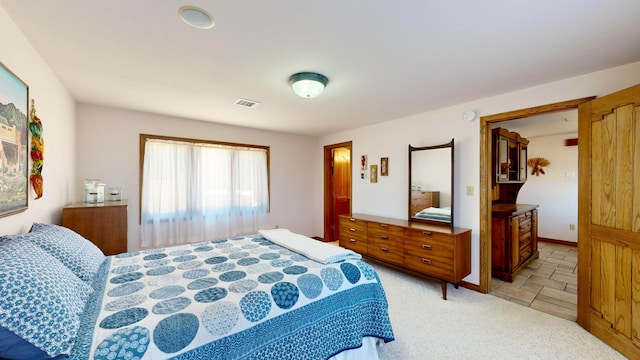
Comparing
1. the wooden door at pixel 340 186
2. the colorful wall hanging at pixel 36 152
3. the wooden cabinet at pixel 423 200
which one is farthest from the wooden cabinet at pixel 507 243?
the colorful wall hanging at pixel 36 152

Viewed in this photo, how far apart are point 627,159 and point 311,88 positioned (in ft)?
8.38

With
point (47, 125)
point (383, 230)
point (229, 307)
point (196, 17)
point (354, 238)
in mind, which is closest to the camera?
point (229, 307)

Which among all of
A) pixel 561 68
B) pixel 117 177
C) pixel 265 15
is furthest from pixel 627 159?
pixel 117 177

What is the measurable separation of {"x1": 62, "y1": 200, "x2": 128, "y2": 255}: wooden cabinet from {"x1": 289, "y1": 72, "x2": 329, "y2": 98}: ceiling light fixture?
216 centimetres

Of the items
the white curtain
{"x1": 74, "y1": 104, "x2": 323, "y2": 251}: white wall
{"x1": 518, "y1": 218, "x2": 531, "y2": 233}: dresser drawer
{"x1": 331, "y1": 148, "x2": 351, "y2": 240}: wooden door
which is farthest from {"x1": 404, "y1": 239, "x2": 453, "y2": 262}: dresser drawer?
the white curtain

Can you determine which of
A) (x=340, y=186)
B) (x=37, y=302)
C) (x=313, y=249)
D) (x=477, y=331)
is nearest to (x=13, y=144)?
(x=37, y=302)

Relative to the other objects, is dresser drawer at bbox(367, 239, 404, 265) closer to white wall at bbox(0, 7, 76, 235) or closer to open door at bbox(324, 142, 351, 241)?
open door at bbox(324, 142, 351, 241)

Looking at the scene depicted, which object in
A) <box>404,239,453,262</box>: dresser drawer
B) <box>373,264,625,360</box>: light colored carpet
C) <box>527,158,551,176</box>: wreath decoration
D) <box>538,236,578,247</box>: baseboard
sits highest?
<box>527,158,551,176</box>: wreath decoration

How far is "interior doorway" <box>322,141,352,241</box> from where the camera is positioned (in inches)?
209

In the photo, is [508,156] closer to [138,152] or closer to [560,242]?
[560,242]

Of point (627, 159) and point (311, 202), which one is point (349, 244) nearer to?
point (311, 202)

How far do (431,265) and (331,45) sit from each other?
2.55 metres

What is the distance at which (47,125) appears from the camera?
2.21m

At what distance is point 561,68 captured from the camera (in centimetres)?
221
